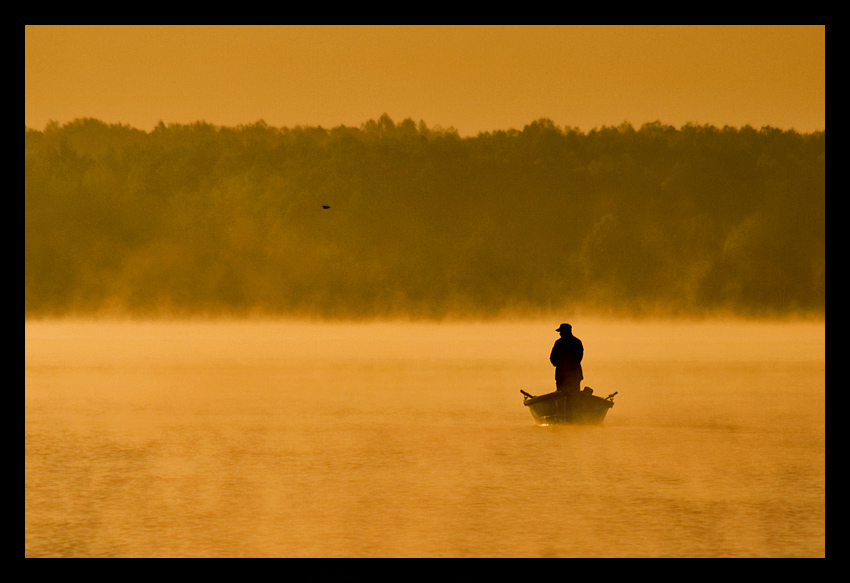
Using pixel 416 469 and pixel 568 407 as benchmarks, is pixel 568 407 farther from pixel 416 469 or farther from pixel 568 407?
pixel 416 469

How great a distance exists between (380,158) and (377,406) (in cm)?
8757

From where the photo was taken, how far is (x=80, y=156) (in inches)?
4555

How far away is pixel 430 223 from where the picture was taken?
11012 centimetres

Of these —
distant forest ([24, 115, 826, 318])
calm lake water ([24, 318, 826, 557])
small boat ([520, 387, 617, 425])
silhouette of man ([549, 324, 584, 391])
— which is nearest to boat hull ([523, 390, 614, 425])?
small boat ([520, 387, 617, 425])

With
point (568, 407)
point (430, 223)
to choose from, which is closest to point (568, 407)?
point (568, 407)

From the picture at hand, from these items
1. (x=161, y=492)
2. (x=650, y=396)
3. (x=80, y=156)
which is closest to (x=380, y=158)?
(x=80, y=156)

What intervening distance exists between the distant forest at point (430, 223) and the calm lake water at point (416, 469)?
2830 inches

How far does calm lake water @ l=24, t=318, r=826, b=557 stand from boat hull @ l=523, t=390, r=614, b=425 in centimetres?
23

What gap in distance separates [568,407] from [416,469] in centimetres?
424

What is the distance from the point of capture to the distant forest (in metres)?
102

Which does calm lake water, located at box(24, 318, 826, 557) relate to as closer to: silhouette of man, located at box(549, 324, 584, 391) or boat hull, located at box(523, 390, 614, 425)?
boat hull, located at box(523, 390, 614, 425)

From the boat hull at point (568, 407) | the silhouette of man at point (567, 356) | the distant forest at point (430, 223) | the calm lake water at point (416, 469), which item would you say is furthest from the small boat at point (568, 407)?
the distant forest at point (430, 223)
